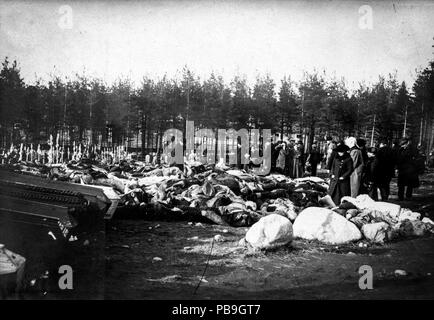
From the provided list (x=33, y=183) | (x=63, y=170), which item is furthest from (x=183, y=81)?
(x=33, y=183)

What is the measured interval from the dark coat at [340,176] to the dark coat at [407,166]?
2.65 metres

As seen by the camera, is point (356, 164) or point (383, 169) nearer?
point (356, 164)

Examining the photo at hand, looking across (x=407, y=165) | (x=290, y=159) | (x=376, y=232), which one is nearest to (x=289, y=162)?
(x=290, y=159)

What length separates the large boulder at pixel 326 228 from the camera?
17.8ft

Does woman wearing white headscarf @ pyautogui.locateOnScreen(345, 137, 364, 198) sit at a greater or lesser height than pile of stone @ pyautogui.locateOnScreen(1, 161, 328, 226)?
greater

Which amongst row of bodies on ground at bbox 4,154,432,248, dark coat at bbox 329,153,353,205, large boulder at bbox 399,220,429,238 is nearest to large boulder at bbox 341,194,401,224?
row of bodies on ground at bbox 4,154,432,248

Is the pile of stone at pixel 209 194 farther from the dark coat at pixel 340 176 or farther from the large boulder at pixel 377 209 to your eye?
the large boulder at pixel 377 209

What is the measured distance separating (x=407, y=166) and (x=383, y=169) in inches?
34.9

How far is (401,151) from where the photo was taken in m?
9.55

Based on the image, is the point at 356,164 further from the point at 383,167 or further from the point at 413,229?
the point at 413,229

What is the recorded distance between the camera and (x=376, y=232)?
220 inches

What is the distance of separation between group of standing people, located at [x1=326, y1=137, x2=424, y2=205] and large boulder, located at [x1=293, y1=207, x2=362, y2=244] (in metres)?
2.26

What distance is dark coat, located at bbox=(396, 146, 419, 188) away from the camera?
373 inches

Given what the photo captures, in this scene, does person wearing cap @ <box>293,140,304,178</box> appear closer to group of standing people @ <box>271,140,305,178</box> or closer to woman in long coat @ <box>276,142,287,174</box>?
group of standing people @ <box>271,140,305,178</box>
